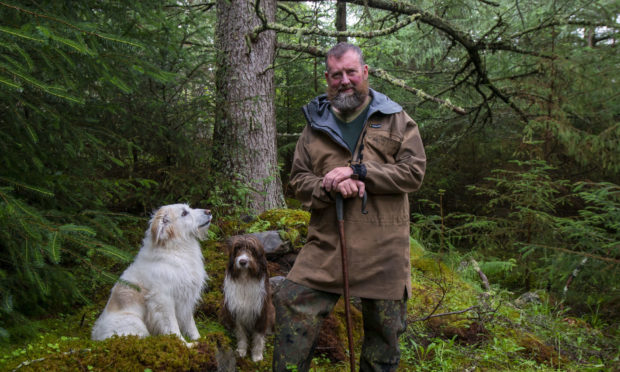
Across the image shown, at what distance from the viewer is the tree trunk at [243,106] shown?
6.77 meters

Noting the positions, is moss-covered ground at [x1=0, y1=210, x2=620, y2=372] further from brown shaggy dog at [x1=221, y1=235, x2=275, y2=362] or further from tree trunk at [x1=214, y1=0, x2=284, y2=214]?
tree trunk at [x1=214, y1=0, x2=284, y2=214]

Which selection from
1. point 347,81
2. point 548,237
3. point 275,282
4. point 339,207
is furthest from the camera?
point 548,237

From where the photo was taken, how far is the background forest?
10.8 feet

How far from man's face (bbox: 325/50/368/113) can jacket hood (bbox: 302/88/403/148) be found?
114mm

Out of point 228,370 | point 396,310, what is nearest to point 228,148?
point 228,370

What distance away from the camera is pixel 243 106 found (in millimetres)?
6805

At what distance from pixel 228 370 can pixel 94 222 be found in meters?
1.78

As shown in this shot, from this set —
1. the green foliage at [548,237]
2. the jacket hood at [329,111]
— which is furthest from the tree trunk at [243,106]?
the jacket hood at [329,111]

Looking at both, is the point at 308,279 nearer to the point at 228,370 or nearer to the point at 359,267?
the point at 359,267

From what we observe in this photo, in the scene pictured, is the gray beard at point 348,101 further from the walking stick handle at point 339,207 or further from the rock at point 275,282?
the rock at point 275,282

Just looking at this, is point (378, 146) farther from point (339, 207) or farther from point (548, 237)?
point (548, 237)

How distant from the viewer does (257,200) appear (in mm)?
6883

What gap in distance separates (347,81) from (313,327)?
176 cm

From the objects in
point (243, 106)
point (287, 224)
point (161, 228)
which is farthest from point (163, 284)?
point (243, 106)
